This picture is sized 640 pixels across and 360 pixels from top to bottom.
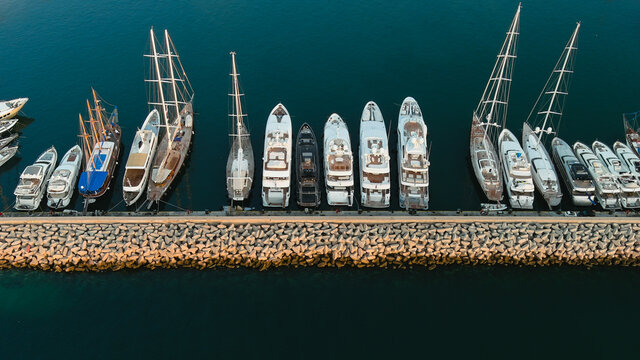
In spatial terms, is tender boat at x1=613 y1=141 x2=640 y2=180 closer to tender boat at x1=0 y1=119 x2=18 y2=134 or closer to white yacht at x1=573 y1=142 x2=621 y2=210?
white yacht at x1=573 y1=142 x2=621 y2=210

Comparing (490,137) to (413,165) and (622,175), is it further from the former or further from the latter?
(622,175)

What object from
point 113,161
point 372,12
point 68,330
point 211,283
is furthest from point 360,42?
point 68,330

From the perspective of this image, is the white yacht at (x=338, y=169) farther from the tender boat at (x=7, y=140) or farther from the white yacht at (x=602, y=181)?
the tender boat at (x=7, y=140)

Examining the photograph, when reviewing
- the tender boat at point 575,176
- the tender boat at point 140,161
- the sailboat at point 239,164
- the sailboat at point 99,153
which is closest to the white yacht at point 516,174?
the tender boat at point 575,176

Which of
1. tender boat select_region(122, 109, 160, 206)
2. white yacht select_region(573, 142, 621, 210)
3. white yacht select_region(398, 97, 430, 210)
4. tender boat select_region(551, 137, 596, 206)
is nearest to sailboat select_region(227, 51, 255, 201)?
tender boat select_region(122, 109, 160, 206)

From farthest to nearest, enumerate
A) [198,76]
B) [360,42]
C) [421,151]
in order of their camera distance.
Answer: [360,42] < [198,76] < [421,151]

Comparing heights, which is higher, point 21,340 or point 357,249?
point 357,249

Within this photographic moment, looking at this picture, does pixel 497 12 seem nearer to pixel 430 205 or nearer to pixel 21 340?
pixel 430 205
